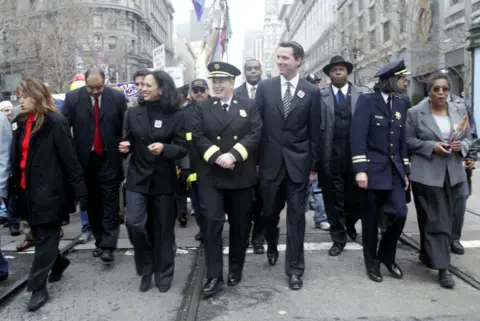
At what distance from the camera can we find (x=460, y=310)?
13.2ft

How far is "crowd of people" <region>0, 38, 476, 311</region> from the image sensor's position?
172 inches

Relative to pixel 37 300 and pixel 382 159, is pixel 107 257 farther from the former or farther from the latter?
pixel 382 159

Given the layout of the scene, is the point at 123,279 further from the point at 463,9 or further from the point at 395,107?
the point at 463,9

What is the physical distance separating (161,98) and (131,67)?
6770cm

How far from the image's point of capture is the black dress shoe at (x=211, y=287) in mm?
4383

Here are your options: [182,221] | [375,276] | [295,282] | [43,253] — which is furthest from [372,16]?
[43,253]

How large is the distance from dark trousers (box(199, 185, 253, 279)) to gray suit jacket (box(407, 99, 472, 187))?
1.72 meters

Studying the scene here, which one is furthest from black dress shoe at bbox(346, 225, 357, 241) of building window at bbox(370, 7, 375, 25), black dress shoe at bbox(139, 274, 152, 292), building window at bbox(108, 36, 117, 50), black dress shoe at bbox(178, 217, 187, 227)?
building window at bbox(108, 36, 117, 50)

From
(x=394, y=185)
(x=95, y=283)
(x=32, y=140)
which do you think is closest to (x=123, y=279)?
(x=95, y=283)

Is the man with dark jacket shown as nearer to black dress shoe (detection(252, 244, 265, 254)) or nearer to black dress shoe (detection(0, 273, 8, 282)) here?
black dress shoe (detection(252, 244, 265, 254))

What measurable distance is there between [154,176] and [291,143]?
4.39ft

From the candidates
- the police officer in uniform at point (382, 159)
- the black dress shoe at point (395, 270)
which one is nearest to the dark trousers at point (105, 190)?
the police officer in uniform at point (382, 159)

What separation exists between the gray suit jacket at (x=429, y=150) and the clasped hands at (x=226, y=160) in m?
1.90

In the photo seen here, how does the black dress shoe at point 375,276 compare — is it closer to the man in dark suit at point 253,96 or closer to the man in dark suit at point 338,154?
the man in dark suit at point 338,154
